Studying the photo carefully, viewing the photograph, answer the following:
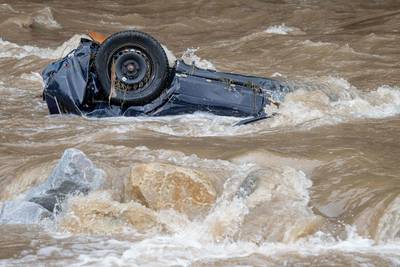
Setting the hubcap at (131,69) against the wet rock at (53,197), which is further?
the hubcap at (131,69)

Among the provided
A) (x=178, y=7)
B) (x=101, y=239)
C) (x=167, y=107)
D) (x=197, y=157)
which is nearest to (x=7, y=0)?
(x=178, y=7)

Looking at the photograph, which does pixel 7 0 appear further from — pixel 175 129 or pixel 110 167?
pixel 110 167

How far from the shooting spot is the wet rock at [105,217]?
527 cm

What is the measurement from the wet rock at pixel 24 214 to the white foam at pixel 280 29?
33.8 feet

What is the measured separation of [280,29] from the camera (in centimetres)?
1557

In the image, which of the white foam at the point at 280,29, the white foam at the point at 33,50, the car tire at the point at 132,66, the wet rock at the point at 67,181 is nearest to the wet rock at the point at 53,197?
the wet rock at the point at 67,181

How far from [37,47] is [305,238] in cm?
1018

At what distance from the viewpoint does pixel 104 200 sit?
218 inches

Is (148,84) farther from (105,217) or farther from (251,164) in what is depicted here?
(105,217)

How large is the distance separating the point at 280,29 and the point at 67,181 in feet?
34.8

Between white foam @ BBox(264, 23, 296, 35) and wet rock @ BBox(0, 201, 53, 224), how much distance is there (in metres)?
10.3

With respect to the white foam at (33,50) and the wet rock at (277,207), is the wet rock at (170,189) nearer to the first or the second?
the wet rock at (277,207)

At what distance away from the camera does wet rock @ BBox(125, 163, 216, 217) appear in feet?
18.1

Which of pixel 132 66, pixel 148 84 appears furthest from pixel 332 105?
pixel 132 66
